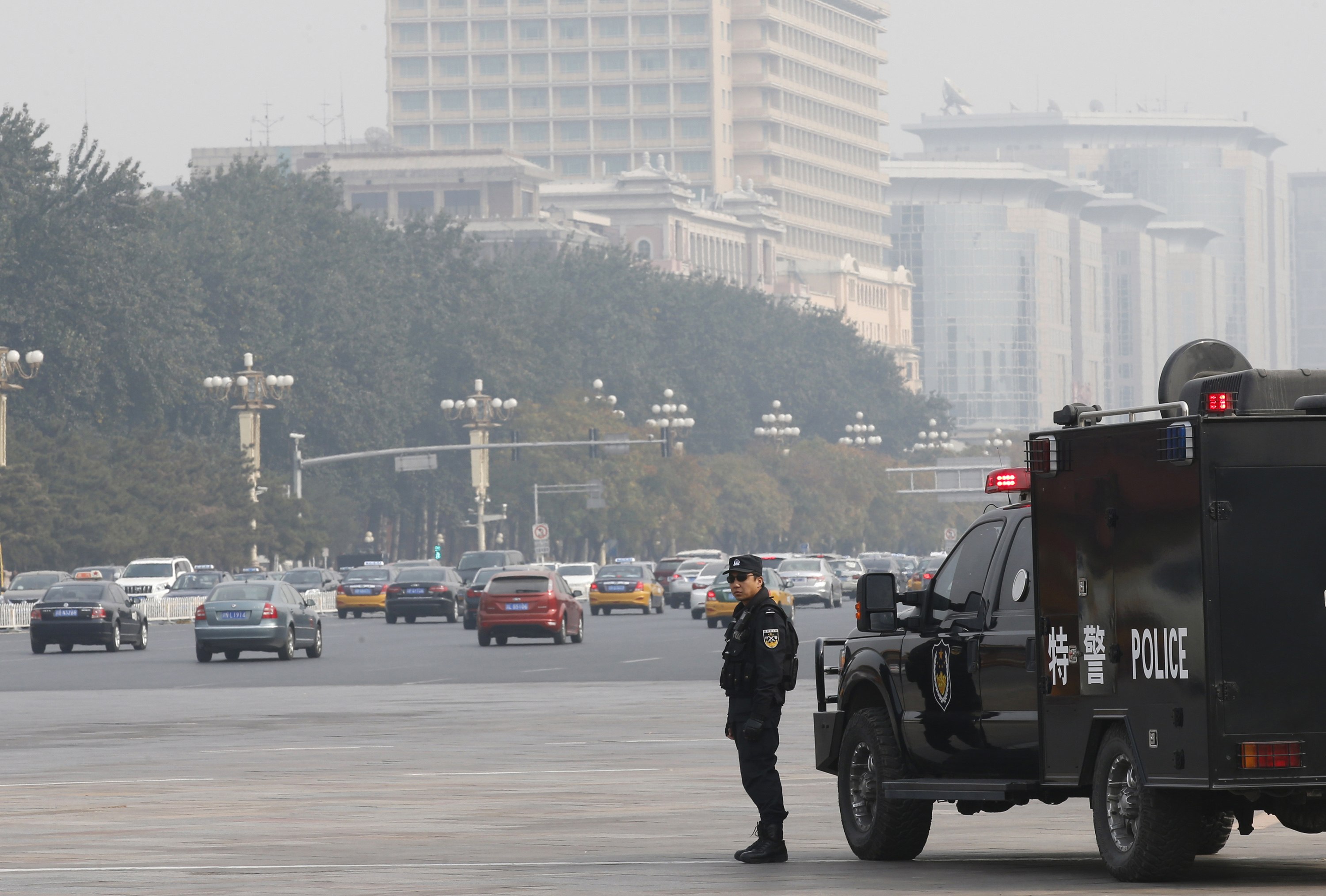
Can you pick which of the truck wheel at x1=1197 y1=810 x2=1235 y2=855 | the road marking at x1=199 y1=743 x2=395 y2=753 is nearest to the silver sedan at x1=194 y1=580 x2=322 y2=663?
the road marking at x1=199 y1=743 x2=395 y2=753

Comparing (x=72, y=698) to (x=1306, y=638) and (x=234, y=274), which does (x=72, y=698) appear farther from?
(x=234, y=274)

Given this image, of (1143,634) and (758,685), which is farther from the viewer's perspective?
(758,685)

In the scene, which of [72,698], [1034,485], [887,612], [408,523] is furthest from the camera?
[408,523]

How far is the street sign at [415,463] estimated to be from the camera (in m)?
102

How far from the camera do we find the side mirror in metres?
14.4

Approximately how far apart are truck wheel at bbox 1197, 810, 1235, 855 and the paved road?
2425 centimetres

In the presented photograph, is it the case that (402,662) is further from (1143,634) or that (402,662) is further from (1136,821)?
(1143,634)

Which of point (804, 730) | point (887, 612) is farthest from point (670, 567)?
point (887, 612)

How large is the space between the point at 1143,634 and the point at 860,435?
16966cm

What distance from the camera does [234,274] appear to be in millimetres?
109062

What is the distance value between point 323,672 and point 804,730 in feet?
53.0

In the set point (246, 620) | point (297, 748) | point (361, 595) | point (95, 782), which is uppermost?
point (246, 620)

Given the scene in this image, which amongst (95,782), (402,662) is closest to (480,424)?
(402,662)

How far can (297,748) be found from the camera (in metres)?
24.4
